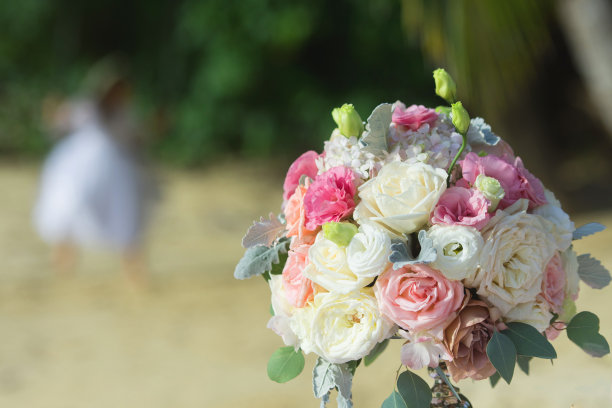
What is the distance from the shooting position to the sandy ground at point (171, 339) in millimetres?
3330

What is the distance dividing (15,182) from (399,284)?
9828mm

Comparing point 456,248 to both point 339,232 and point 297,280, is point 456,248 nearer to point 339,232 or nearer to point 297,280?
point 339,232

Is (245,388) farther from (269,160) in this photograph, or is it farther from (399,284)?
(269,160)

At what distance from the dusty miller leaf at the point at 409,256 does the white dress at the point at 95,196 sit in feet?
16.7

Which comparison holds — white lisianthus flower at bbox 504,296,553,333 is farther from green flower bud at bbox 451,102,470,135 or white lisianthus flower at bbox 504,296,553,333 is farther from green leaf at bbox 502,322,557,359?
green flower bud at bbox 451,102,470,135

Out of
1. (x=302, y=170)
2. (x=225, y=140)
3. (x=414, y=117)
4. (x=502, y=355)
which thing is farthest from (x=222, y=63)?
(x=502, y=355)

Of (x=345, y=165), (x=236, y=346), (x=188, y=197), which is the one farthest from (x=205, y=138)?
(x=345, y=165)

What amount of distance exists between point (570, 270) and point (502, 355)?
31 centimetres

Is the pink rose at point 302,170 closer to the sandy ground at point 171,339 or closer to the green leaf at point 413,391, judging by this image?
the green leaf at point 413,391

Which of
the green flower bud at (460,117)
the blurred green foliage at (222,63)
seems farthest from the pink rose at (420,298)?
the blurred green foliage at (222,63)

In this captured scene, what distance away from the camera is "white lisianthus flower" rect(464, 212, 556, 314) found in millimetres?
1540

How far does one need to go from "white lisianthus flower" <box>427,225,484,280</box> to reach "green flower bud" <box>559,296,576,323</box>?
339mm

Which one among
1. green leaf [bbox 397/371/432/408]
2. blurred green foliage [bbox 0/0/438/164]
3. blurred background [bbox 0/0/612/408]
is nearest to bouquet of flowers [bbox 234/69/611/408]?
green leaf [bbox 397/371/432/408]

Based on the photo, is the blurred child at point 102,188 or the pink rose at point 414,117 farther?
the blurred child at point 102,188
